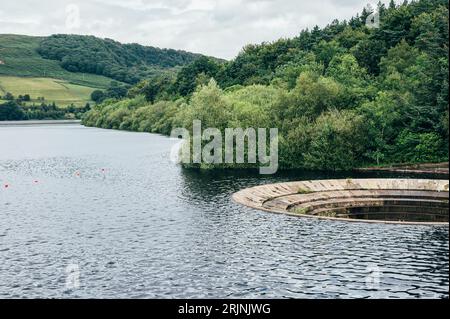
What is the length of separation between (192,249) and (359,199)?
118 feet

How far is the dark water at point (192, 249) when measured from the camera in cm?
4097

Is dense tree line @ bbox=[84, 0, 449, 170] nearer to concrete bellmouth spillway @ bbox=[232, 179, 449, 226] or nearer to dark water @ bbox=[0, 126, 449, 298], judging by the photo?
concrete bellmouth spillway @ bbox=[232, 179, 449, 226]

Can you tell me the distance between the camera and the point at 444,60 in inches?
4360

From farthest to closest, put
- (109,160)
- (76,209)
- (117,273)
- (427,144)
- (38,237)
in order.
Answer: (109,160)
(427,144)
(76,209)
(38,237)
(117,273)

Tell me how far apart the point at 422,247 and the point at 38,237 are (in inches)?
1470

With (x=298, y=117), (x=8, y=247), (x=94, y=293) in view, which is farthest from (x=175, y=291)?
(x=298, y=117)

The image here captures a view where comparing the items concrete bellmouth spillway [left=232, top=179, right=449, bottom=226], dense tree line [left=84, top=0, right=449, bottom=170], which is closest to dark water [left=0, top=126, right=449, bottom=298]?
concrete bellmouth spillway [left=232, top=179, right=449, bottom=226]

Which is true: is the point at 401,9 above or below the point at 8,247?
above

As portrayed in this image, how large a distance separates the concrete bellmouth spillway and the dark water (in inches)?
275

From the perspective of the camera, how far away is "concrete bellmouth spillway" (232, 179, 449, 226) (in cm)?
7412

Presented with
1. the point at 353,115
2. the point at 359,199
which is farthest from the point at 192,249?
the point at 353,115

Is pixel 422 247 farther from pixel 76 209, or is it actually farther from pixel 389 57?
pixel 389 57

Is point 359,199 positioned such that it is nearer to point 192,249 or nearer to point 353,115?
point 192,249

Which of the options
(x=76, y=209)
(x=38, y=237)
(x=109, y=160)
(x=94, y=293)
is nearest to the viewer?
(x=94, y=293)
